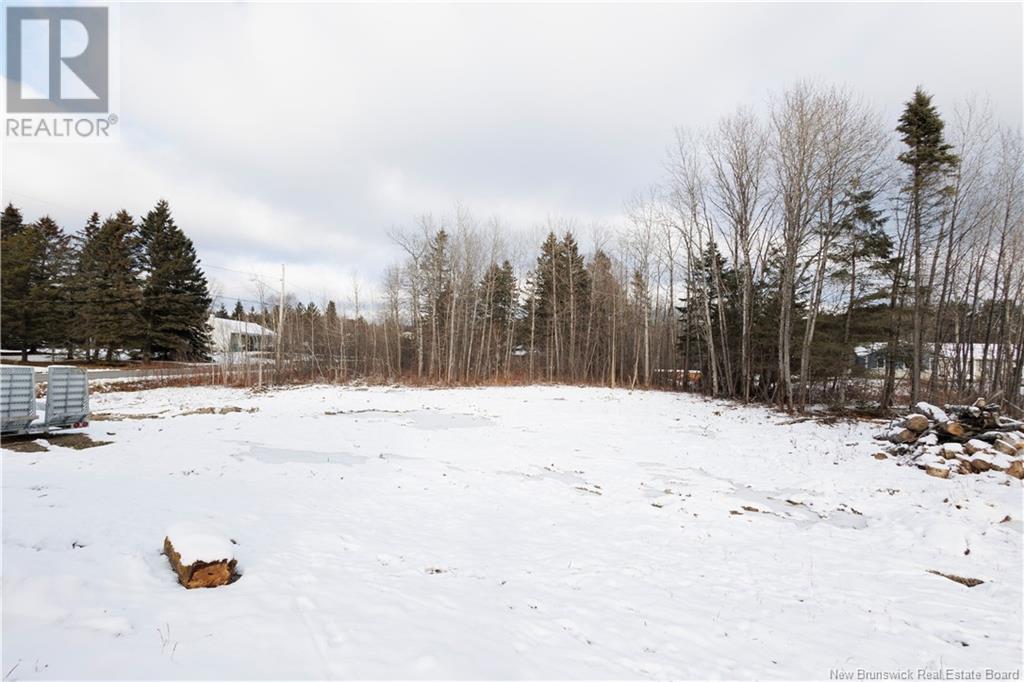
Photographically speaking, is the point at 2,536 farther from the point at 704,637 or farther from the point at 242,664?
the point at 704,637

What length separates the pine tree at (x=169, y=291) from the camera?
106ft

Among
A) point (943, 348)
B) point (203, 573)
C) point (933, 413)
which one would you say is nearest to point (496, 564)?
point (203, 573)

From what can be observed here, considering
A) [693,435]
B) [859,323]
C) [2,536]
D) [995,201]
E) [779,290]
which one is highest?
[995,201]

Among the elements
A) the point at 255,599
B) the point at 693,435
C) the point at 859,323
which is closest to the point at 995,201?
the point at 859,323

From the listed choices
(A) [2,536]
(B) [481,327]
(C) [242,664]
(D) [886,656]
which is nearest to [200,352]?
(B) [481,327]

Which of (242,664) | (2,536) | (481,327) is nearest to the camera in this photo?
(242,664)

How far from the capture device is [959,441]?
374 inches

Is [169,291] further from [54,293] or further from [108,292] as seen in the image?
[54,293]

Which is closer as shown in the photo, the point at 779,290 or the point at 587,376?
the point at 779,290

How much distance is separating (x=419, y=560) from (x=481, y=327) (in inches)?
1211

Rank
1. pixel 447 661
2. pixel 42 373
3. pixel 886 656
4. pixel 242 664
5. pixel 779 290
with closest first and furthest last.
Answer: pixel 242 664 → pixel 447 661 → pixel 886 656 → pixel 779 290 → pixel 42 373

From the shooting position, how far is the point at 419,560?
15.5 ft

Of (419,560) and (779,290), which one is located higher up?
(779,290)

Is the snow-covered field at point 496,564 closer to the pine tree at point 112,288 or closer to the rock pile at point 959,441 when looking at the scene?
the rock pile at point 959,441
